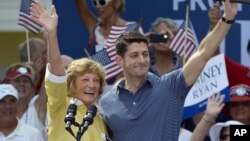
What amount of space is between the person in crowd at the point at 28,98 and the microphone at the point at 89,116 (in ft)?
8.85

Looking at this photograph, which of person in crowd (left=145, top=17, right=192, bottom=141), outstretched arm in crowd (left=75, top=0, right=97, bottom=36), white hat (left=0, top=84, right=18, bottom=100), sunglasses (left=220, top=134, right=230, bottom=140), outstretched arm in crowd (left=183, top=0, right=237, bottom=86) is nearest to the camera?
outstretched arm in crowd (left=183, top=0, right=237, bottom=86)

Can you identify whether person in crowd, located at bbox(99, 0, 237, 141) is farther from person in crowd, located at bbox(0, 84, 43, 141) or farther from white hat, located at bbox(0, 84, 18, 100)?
white hat, located at bbox(0, 84, 18, 100)

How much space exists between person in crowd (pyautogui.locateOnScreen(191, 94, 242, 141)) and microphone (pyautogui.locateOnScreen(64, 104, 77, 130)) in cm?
231

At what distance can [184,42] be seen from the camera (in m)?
9.86

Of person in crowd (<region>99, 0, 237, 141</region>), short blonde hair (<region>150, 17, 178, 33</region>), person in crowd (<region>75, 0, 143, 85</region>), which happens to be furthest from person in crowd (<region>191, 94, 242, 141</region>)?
A: person in crowd (<region>99, 0, 237, 141</region>)

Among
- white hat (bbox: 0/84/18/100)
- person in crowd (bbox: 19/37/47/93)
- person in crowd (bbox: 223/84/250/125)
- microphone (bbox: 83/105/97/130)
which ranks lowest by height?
person in crowd (bbox: 223/84/250/125)

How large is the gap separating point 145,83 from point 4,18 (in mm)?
4501

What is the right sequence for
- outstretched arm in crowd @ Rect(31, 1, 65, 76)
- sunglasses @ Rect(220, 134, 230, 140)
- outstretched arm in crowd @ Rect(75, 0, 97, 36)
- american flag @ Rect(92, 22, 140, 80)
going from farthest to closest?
outstretched arm in crowd @ Rect(75, 0, 97, 36)
american flag @ Rect(92, 22, 140, 80)
sunglasses @ Rect(220, 134, 230, 140)
outstretched arm in crowd @ Rect(31, 1, 65, 76)

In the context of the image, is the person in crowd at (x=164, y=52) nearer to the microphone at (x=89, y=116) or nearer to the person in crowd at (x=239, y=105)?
the person in crowd at (x=239, y=105)

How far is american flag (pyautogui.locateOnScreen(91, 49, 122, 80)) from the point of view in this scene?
387 inches

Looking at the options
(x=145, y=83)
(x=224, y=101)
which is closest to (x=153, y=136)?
(x=145, y=83)

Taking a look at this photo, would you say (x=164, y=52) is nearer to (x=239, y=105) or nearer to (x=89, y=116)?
(x=239, y=105)

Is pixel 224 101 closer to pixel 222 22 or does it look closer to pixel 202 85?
pixel 202 85

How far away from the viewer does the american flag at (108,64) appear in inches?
387
